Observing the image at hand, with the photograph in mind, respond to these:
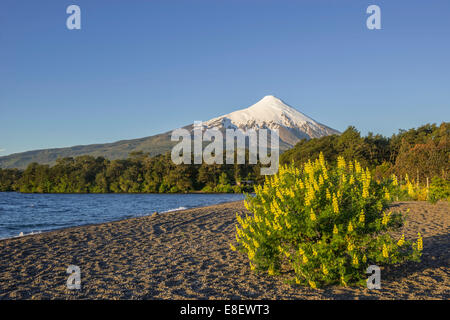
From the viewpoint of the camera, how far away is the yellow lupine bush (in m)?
4.91

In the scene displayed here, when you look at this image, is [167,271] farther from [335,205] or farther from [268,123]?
[268,123]

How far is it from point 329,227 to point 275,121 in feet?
541

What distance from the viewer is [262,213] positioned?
5879 mm

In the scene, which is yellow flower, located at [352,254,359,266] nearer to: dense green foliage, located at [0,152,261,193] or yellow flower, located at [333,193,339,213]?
yellow flower, located at [333,193,339,213]

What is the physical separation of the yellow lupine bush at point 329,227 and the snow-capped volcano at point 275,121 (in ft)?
492

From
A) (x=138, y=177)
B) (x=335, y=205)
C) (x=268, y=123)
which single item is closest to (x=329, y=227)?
(x=335, y=205)

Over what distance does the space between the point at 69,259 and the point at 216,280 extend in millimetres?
3938

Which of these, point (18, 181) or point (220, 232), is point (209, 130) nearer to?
point (18, 181)

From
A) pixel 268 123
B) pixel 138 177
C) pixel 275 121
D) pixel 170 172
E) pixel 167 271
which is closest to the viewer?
pixel 167 271

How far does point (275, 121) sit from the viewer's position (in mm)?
167250

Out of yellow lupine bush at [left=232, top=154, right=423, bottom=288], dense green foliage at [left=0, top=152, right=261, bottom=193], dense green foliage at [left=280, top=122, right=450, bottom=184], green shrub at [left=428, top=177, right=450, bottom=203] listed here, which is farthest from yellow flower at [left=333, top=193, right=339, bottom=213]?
dense green foliage at [left=0, top=152, right=261, bottom=193]

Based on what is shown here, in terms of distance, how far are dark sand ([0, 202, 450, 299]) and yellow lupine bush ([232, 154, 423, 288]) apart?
38 cm

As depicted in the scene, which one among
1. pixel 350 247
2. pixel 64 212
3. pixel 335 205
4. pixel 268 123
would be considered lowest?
pixel 64 212
